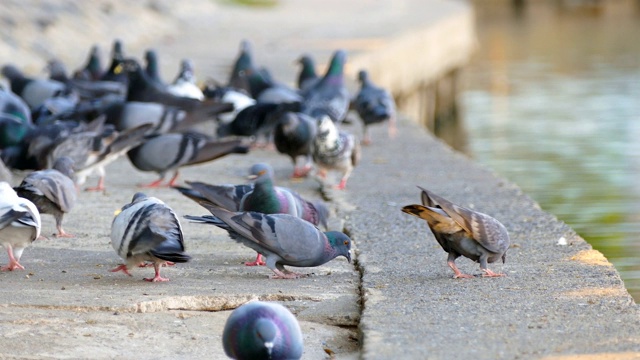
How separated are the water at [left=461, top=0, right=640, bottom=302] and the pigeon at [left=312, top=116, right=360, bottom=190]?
1.84 metres

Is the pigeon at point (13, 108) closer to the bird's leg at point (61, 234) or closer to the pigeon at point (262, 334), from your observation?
the bird's leg at point (61, 234)

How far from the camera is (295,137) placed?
948cm

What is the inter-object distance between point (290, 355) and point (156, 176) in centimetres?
534

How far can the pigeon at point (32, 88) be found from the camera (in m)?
11.9

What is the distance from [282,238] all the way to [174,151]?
2.90 meters

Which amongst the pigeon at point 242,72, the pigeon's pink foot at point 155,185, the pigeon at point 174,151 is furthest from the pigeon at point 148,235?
the pigeon at point 242,72

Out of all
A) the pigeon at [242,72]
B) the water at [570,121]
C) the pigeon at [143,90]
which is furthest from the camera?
the pigeon at [242,72]

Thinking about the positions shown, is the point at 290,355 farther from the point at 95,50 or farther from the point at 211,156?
the point at 95,50

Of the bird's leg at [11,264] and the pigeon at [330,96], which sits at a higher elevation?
the bird's leg at [11,264]

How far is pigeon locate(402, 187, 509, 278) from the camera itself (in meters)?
5.80

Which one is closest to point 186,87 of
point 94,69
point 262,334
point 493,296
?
point 94,69

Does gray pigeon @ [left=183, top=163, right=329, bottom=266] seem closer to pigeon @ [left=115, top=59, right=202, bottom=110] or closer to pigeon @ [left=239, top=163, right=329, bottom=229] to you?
pigeon @ [left=239, top=163, right=329, bottom=229]

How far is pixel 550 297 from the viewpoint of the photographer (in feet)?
18.4

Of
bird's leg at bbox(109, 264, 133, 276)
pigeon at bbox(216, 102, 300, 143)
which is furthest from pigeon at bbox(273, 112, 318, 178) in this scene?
bird's leg at bbox(109, 264, 133, 276)
